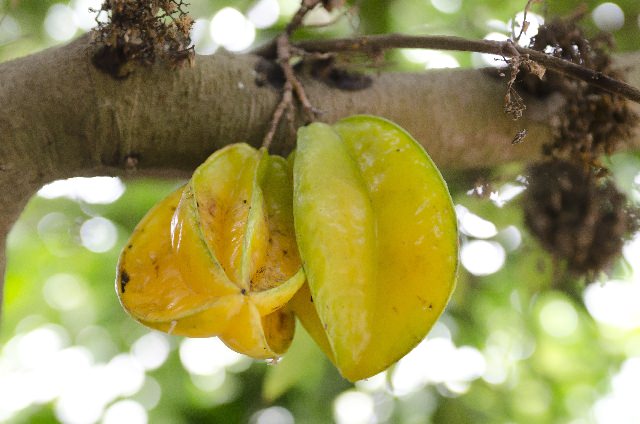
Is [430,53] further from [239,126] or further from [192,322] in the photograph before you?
[192,322]

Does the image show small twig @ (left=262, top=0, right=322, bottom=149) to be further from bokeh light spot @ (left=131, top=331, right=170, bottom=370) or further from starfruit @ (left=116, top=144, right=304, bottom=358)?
bokeh light spot @ (left=131, top=331, right=170, bottom=370)

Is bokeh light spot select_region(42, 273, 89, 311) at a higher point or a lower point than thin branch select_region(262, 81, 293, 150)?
lower

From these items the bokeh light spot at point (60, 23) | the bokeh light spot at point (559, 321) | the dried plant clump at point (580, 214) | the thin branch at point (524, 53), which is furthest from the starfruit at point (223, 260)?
the bokeh light spot at point (559, 321)

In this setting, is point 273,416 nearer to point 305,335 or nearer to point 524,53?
point 305,335

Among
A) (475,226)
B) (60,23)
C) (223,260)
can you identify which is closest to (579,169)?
(475,226)

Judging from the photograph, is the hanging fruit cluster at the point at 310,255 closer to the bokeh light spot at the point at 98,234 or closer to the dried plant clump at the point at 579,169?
the dried plant clump at the point at 579,169

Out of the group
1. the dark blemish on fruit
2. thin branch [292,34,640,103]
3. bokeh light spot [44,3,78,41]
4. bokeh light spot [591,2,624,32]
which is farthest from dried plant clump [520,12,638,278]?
bokeh light spot [44,3,78,41]
